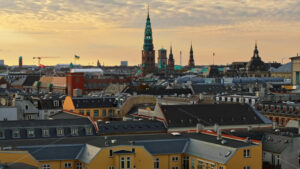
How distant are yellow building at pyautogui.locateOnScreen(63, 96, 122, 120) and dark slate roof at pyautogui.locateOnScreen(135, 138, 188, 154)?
178ft

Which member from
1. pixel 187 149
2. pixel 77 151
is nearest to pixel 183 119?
pixel 187 149

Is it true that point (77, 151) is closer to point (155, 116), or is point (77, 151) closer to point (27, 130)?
point (27, 130)

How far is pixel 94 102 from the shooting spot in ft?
399

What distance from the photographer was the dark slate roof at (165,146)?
62.1m

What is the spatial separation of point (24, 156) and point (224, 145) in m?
19.9

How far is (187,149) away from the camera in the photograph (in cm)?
6325

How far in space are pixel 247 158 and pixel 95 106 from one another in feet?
216

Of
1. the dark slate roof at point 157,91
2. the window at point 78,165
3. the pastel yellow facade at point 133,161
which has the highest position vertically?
the dark slate roof at point 157,91

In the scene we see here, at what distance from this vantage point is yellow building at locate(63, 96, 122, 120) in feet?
389

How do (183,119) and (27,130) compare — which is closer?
(27,130)

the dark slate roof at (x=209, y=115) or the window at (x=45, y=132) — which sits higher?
the dark slate roof at (x=209, y=115)

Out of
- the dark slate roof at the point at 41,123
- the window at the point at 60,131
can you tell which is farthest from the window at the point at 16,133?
the window at the point at 60,131

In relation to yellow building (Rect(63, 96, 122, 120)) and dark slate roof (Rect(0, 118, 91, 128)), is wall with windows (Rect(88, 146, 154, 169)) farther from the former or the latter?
yellow building (Rect(63, 96, 122, 120))

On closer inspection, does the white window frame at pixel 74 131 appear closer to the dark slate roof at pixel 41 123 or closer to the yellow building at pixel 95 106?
the dark slate roof at pixel 41 123
